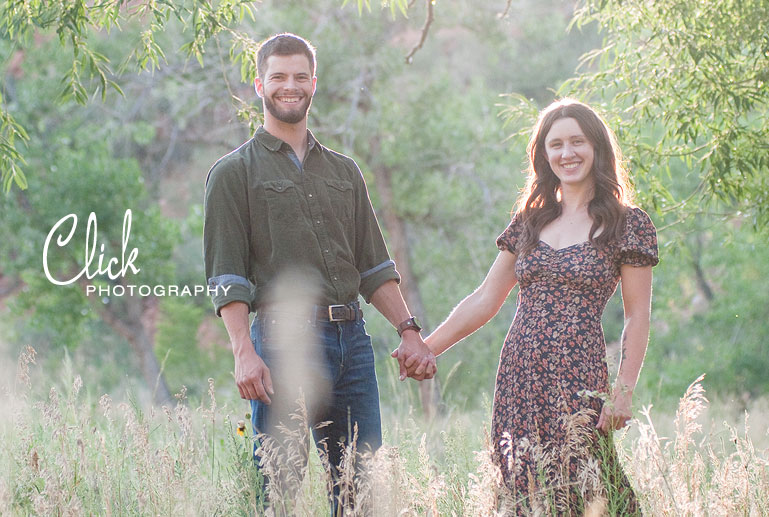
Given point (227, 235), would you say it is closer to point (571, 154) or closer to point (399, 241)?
point (571, 154)

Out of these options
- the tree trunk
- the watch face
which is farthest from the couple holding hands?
the tree trunk

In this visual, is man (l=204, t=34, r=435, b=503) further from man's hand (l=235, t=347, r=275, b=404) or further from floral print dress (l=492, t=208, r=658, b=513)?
floral print dress (l=492, t=208, r=658, b=513)

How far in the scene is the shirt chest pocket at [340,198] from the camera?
386 cm

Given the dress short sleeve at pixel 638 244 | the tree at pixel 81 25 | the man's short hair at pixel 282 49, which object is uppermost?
the tree at pixel 81 25

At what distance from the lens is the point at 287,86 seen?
3.77 meters

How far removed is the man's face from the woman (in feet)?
3.35

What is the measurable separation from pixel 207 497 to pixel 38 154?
13526 mm

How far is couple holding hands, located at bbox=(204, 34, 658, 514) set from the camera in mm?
3500

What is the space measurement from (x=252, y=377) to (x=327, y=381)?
336 mm

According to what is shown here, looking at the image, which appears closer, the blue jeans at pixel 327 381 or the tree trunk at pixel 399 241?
the blue jeans at pixel 327 381

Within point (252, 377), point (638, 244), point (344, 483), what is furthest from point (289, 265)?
point (638, 244)

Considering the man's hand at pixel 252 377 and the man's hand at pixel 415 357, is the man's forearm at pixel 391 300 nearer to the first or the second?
the man's hand at pixel 415 357

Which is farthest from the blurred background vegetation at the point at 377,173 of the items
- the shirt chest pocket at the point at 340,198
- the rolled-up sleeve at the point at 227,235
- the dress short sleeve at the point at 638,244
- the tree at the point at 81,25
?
the rolled-up sleeve at the point at 227,235

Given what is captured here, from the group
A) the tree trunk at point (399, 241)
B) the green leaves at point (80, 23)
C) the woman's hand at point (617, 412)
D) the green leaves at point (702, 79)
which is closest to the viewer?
the woman's hand at point (617, 412)
